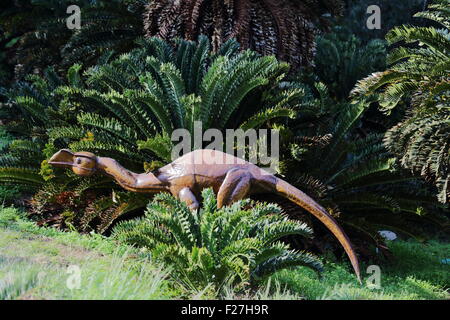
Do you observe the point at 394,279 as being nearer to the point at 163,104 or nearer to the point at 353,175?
the point at 353,175

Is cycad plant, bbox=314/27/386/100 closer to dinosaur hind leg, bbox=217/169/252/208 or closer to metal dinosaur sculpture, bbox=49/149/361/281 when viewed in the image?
metal dinosaur sculpture, bbox=49/149/361/281

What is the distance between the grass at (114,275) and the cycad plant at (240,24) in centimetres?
332

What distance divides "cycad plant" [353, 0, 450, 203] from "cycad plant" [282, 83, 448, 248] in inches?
12.9

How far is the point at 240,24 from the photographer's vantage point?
9.48 meters

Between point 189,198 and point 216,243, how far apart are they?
2.77 ft

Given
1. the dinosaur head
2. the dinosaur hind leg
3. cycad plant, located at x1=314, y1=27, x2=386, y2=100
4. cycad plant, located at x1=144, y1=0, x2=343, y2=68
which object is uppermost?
cycad plant, located at x1=144, y1=0, x2=343, y2=68

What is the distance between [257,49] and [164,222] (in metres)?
4.70

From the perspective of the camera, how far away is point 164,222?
559 centimetres

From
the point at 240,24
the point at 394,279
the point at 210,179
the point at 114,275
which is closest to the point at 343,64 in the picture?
the point at 240,24

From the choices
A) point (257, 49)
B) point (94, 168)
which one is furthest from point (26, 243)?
point (257, 49)

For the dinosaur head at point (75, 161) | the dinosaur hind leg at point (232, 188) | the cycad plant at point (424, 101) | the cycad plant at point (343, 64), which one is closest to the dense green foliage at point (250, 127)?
the cycad plant at point (424, 101)

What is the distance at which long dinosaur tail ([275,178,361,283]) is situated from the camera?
617 cm

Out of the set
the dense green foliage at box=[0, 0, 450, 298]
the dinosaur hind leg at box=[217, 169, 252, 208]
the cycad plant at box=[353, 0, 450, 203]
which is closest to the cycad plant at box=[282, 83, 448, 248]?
the dense green foliage at box=[0, 0, 450, 298]

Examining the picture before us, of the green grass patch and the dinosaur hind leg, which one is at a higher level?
the dinosaur hind leg
